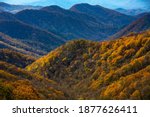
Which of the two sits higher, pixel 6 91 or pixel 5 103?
pixel 5 103

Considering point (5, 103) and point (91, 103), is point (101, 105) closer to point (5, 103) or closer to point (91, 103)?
point (91, 103)

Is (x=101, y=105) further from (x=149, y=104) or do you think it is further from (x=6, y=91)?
(x=6, y=91)

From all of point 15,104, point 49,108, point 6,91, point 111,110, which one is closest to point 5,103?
point 15,104

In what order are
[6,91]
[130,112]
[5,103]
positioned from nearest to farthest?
[130,112] → [5,103] → [6,91]

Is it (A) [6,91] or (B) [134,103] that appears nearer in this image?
(B) [134,103]

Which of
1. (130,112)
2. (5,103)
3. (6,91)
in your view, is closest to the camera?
(130,112)

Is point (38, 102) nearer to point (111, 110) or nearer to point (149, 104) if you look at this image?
point (111, 110)

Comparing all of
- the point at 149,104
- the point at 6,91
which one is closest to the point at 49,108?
the point at 149,104

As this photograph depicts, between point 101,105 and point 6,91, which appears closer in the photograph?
point 101,105

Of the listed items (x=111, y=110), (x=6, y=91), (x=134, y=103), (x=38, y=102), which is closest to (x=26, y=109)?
(x=38, y=102)
